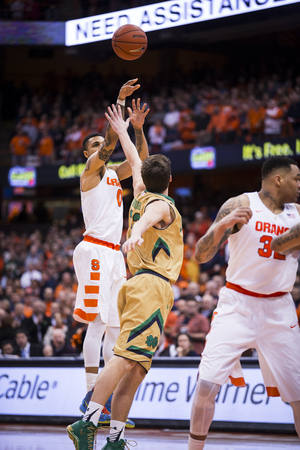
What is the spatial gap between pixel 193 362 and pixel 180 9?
10.1 meters

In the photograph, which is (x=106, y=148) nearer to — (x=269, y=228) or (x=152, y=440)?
(x=269, y=228)

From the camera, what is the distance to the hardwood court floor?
5631 millimetres

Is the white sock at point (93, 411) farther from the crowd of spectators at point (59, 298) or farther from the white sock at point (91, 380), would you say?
the crowd of spectators at point (59, 298)

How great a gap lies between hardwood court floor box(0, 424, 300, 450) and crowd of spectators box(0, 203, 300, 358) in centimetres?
103

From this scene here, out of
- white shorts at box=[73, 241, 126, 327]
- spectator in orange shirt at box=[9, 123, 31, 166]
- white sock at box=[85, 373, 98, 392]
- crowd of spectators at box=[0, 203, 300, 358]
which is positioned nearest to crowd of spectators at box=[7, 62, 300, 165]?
spectator in orange shirt at box=[9, 123, 31, 166]

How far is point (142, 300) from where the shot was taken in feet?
14.0

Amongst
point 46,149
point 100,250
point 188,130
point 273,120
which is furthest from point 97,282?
point 46,149

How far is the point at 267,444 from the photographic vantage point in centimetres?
591

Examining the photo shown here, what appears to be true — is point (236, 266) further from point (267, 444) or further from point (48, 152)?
point (48, 152)

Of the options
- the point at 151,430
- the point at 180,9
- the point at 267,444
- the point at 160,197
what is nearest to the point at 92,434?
the point at 160,197

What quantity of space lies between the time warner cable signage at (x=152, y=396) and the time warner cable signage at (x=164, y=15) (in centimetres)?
906

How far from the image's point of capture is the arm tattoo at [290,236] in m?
3.88

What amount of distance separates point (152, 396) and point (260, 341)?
3.60 metres

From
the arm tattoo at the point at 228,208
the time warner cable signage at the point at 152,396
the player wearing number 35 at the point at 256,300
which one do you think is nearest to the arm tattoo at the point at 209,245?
the player wearing number 35 at the point at 256,300
